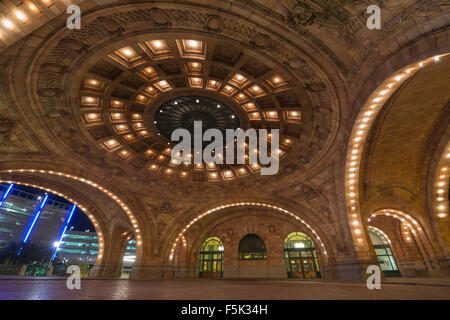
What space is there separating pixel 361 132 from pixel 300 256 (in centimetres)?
1422

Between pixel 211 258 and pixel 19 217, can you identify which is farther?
pixel 19 217

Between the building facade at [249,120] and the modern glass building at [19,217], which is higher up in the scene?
the modern glass building at [19,217]

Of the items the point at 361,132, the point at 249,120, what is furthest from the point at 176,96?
the point at 361,132

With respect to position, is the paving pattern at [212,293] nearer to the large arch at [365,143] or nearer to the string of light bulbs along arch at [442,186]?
the large arch at [365,143]

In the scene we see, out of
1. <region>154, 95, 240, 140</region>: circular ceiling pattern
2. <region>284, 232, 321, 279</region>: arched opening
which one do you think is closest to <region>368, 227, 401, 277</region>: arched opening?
<region>284, 232, 321, 279</region>: arched opening

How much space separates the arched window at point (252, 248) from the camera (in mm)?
→ 19734

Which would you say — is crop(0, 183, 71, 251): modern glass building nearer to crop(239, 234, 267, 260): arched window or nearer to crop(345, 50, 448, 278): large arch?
crop(239, 234, 267, 260): arched window

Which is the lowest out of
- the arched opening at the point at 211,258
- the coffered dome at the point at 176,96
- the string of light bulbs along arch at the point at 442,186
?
the arched opening at the point at 211,258

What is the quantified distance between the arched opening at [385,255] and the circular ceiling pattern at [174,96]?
1324 cm

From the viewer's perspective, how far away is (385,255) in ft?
57.8

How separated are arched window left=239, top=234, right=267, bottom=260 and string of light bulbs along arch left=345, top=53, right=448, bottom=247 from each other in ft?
31.9

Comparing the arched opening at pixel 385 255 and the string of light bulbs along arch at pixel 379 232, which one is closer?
the arched opening at pixel 385 255

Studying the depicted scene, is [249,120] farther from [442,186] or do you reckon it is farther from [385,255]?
[385,255]

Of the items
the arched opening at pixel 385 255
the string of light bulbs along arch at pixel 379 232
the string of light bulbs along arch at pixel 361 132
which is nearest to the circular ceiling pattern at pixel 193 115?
the string of light bulbs along arch at pixel 361 132
